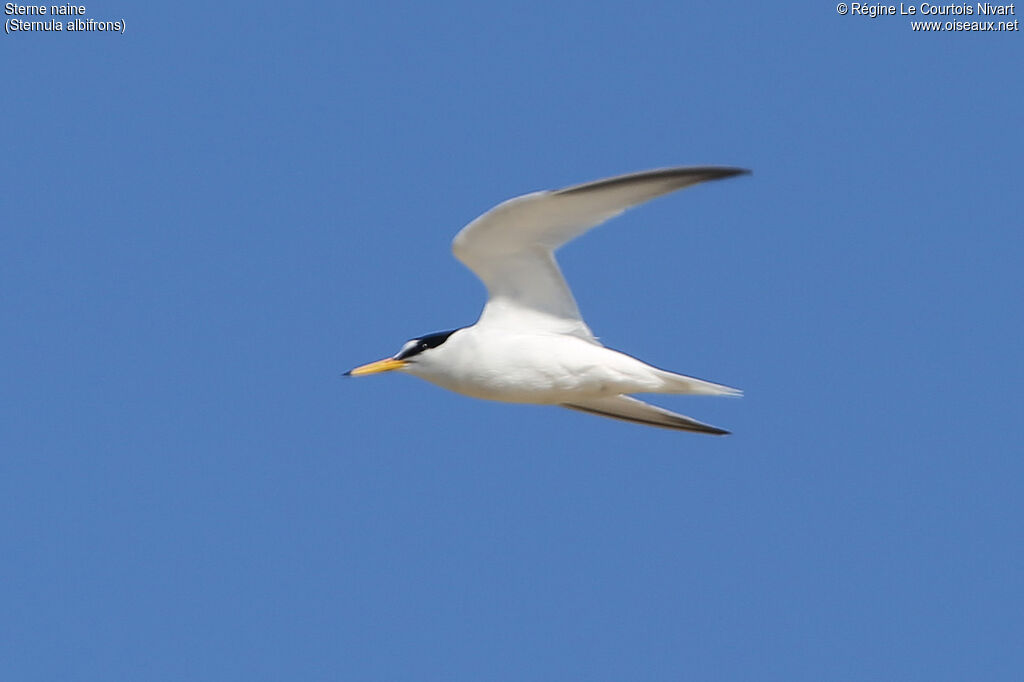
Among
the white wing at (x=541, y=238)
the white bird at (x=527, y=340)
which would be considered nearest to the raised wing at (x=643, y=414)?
the white bird at (x=527, y=340)

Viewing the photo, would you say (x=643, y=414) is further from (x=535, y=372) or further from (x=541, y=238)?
(x=541, y=238)

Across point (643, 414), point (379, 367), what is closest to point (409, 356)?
point (379, 367)

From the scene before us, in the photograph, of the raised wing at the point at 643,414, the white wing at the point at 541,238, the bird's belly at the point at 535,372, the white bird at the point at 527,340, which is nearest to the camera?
the white wing at the point at 541,238

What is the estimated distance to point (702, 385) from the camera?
1090 cm

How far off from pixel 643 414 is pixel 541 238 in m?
2.26

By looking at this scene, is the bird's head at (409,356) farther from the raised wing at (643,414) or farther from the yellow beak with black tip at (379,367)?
the raised wing at (643,414)

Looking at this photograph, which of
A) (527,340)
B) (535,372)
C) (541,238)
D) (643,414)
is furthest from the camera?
(643,414)

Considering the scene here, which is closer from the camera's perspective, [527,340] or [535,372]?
[535,372]

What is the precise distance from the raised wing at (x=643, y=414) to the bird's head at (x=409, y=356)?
1.52m

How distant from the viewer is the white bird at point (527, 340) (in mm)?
10625

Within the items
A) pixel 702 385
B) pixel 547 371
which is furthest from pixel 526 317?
pixel 702 385

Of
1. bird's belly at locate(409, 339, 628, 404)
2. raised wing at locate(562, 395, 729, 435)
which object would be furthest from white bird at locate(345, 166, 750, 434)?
raised wing at locate(562, 395, 729, 435)

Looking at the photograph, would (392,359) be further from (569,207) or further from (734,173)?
(734,173)

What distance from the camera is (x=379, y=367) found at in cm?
1148
